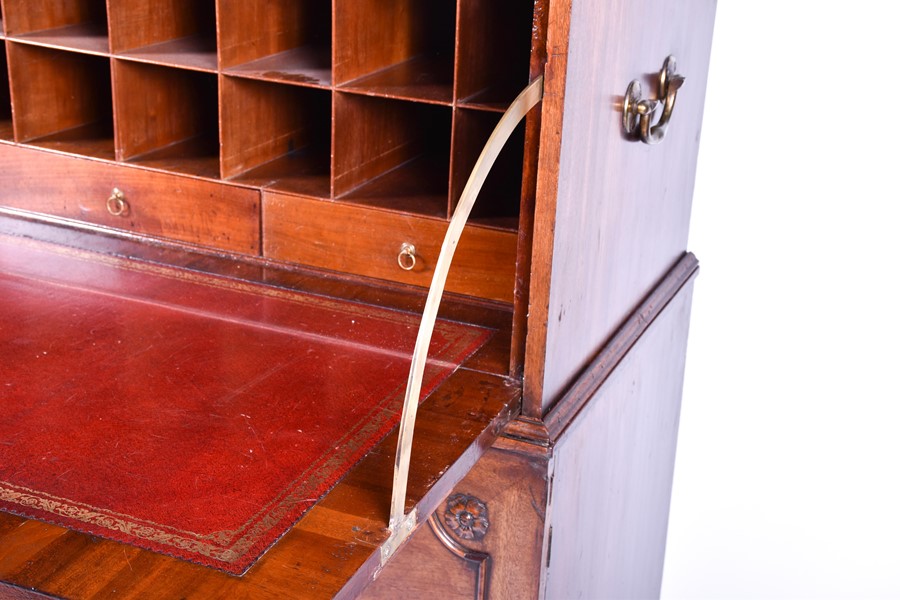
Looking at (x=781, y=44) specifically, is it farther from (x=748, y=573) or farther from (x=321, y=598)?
(x=321, y=598)

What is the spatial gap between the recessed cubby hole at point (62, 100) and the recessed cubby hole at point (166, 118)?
7 cm

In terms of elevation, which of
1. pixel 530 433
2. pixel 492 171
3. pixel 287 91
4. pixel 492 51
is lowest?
pixel 530 433

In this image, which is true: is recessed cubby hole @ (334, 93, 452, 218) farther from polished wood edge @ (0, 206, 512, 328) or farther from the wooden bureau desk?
polished wood edge @ (0, 206, 512, 328)

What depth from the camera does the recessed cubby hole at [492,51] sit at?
1554 mm

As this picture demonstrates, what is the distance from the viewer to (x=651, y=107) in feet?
5.01

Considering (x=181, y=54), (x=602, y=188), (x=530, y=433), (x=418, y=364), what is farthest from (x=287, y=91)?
(x=418, y=364)

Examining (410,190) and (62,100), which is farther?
(62,100)

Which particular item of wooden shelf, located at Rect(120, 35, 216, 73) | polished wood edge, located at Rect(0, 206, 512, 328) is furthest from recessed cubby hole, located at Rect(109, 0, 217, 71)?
polished wood edge, located at Rect(0, 206, 512, 328)

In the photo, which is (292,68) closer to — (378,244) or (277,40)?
(277,40)

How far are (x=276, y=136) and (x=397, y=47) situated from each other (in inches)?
10.0

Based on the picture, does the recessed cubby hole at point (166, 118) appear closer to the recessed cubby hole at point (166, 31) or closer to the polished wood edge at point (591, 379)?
the recessed cubby hole at point (166, 31)

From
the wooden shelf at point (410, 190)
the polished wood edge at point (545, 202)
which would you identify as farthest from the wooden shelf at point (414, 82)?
the polished wood edge at point (545, 202)

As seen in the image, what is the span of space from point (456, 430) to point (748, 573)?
143 cm

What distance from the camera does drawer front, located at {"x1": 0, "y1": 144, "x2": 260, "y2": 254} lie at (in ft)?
5.86
